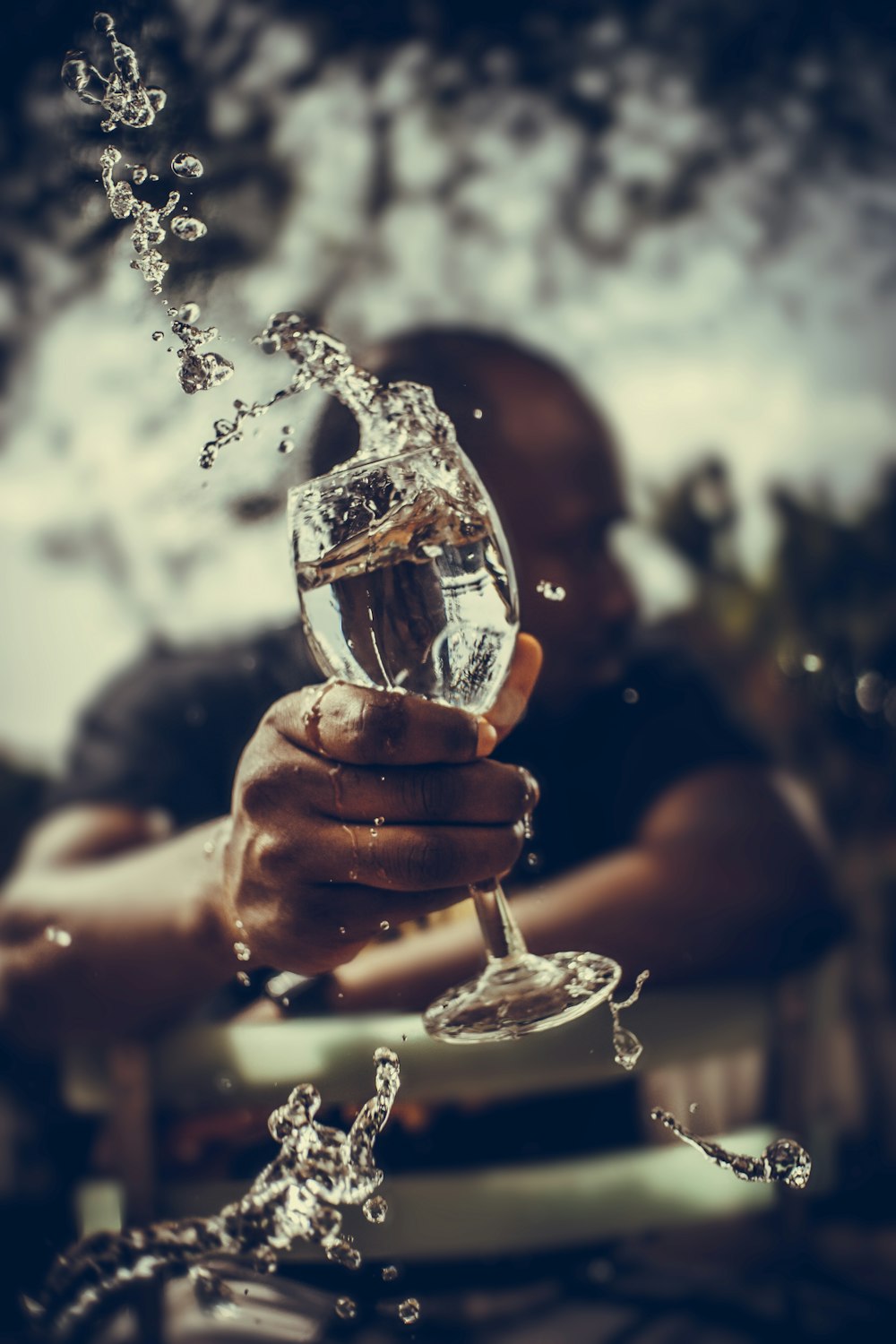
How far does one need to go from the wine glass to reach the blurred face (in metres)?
0.04

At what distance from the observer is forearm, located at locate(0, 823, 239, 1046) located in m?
0.37

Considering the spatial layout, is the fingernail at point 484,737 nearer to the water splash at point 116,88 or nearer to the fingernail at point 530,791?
the fingernail at point 530,791

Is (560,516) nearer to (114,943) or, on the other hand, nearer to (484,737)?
(484,737)

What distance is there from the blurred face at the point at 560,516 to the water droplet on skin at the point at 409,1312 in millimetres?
266

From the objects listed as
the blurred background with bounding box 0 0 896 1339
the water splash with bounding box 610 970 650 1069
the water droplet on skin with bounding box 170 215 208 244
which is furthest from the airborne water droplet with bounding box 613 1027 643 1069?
the water droplet on skin with bounding box 170 215 208 244

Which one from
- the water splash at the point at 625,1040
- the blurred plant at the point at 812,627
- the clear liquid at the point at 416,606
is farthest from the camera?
the blurred plant at the point at 812,627

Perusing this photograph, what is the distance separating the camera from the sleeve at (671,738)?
1.47 feet

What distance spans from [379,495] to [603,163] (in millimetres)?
424

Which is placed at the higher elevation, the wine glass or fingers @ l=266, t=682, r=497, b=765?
the wine glass

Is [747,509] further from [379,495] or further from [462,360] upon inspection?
[379,495]

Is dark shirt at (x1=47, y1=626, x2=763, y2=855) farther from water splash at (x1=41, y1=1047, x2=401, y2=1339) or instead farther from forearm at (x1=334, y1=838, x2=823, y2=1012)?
water splash at (x1=41, y1=1047, x2=401, y2=1339)

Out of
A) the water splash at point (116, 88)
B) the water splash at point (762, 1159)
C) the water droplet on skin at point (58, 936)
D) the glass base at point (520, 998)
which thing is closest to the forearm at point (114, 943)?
the water droplet on skin at point (58, 936)

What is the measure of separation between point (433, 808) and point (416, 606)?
0.22ft

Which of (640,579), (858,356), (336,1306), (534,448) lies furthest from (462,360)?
(336,1306)
